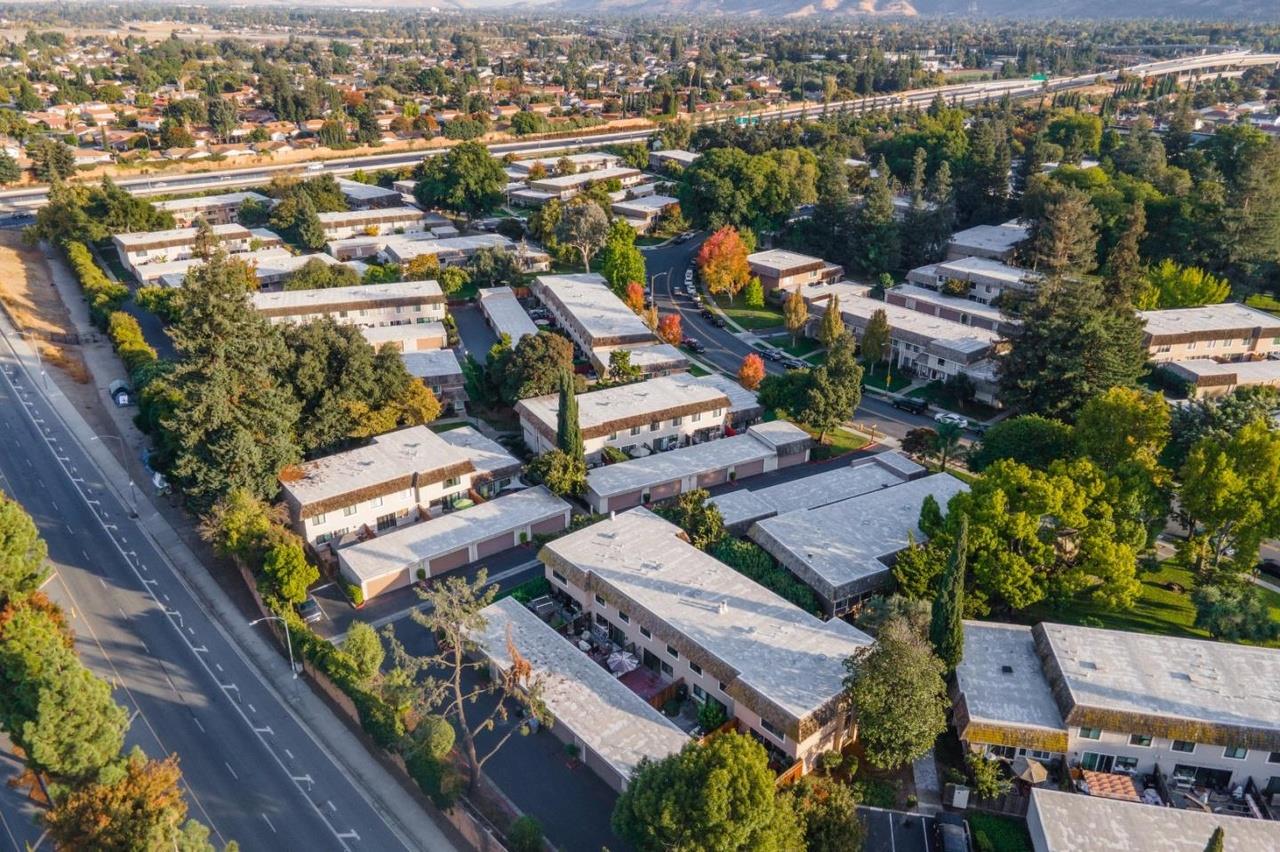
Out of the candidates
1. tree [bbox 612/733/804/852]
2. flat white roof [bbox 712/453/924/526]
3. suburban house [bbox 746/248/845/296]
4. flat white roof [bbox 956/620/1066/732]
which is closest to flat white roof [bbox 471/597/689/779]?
tree [bbox 612/733/804/852]

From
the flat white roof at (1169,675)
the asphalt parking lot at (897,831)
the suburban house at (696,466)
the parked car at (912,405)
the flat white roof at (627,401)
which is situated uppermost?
the flat white roof at (627,401)

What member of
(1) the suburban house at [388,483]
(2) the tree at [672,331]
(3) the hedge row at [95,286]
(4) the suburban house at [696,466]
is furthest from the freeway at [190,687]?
(2) the tree at [672,331]

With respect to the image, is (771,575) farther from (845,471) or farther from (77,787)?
(77,787)

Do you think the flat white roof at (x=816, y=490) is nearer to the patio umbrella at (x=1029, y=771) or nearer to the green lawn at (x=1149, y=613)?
the green lawn at (x=1149, y=613)

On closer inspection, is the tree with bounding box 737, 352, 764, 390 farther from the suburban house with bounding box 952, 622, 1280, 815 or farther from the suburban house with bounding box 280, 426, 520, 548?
the suburban house with bounding box 952, 622, 1280, 815

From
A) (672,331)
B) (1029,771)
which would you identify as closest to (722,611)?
(1029,771)

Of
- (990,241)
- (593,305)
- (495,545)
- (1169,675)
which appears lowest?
(495,545)

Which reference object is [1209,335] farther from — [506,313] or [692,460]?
[506,313]
